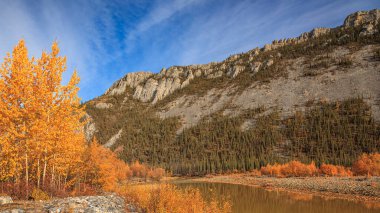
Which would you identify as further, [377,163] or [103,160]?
[377,163]

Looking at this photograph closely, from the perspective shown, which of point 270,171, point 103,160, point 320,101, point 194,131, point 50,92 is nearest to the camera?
point 50,92

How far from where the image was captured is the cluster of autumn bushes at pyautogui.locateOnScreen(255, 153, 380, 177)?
65.6m

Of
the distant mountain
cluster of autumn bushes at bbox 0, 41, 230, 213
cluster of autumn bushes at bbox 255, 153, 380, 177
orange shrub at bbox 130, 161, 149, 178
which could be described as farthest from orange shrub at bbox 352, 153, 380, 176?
orange shrub at bbox 130, 161, 149, 178

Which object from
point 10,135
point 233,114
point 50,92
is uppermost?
point 233,114

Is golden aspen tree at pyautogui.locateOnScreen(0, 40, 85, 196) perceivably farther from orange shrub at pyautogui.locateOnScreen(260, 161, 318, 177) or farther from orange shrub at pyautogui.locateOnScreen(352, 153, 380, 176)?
orange shrub at pyautogui.locateOnScreen(260, 161, 318, 177)

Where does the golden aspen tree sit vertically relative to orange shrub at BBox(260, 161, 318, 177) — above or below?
above

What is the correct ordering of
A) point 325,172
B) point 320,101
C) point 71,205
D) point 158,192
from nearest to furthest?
1. point 71,205
2. point 158,192
3. point 325,172
4. point 320,101

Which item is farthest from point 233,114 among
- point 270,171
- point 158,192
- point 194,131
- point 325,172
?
point 158,192

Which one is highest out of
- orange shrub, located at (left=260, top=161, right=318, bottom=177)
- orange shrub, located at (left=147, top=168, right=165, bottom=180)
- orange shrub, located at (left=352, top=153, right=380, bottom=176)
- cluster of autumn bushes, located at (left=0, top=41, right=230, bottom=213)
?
cluster of autumn bushes, located at (left=0, top=41, right=230, bottom=213)

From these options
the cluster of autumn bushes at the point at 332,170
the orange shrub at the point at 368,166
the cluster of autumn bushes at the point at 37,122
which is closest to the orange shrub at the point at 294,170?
the cluster of autumn bushes at the point at 332,170

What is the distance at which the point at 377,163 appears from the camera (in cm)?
6525

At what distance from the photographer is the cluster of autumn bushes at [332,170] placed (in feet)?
215

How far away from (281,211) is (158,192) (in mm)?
17180

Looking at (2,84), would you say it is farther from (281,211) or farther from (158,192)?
(281,211)
